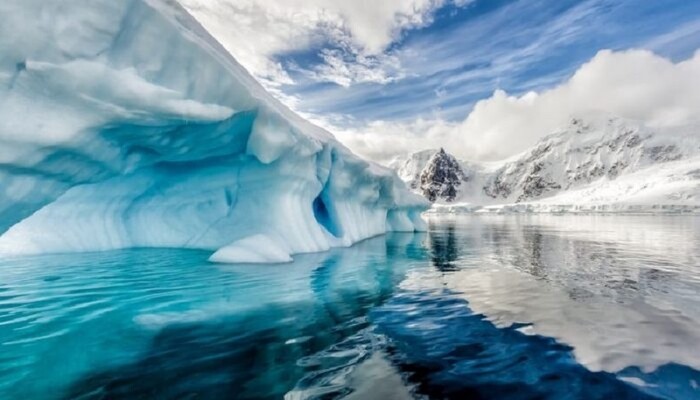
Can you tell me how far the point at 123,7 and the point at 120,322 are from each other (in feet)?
18.2

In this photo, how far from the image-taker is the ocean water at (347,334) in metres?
3.63

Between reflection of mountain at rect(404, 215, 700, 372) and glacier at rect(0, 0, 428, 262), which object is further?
glacier at rect(0, 0, 428, 262)

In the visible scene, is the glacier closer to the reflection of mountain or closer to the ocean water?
the ocean water

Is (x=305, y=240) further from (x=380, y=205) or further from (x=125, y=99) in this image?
(x=380, y=205)

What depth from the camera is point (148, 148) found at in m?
10.5

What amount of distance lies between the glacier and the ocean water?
2494mm

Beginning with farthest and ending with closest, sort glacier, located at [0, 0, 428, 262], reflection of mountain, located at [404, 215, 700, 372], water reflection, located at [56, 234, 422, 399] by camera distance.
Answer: glacier, located at [0, 0, 428, 262] → reflection of mountain, located at [404, 215, 700, 372] → water reflection, located at [56, 234, 422, 399]

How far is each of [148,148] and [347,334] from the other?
8.50m

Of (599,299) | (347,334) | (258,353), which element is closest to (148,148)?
(258,353)

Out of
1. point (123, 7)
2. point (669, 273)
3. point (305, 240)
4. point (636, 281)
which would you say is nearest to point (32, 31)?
point (123, 7)

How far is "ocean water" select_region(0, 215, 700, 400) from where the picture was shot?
3635 mm

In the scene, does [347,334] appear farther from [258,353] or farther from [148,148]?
[148,148]

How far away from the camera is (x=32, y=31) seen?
567cm

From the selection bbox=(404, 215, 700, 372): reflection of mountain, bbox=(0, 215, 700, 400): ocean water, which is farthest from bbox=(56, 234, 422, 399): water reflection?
bbox=(404, 215, 700, 372): reflection of mountain
